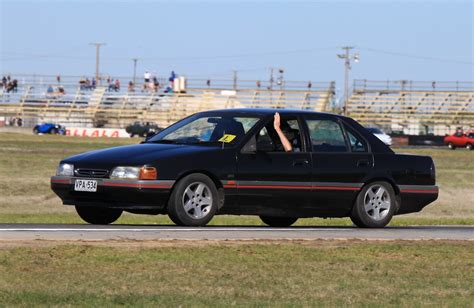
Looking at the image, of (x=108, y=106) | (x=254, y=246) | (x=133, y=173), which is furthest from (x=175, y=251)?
(x=108, y=106)

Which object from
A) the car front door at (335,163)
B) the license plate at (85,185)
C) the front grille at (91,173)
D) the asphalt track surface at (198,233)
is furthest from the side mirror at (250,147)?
the license plate at (85,185)

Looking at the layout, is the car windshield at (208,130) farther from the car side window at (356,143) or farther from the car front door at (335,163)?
the car side window at (356,143)

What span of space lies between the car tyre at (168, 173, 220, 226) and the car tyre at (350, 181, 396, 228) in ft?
6.82

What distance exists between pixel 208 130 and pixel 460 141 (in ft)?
219

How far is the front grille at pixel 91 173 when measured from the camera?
13.4m

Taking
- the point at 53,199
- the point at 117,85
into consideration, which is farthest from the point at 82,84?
the point at 53,199

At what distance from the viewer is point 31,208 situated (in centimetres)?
2858

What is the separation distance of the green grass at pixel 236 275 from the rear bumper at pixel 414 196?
3426mm

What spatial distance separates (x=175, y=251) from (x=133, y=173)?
2798 millimetres

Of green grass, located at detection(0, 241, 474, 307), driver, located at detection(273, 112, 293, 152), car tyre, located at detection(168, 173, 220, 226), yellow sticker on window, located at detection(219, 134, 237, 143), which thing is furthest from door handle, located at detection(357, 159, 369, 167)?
green grass, located at detection(0, 241, 474, 307)

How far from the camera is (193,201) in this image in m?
13.4

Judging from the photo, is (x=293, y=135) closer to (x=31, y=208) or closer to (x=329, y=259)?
(x=329, y=259)

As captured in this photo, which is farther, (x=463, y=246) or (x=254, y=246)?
(x=463, y=246)

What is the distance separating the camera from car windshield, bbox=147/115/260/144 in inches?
555
